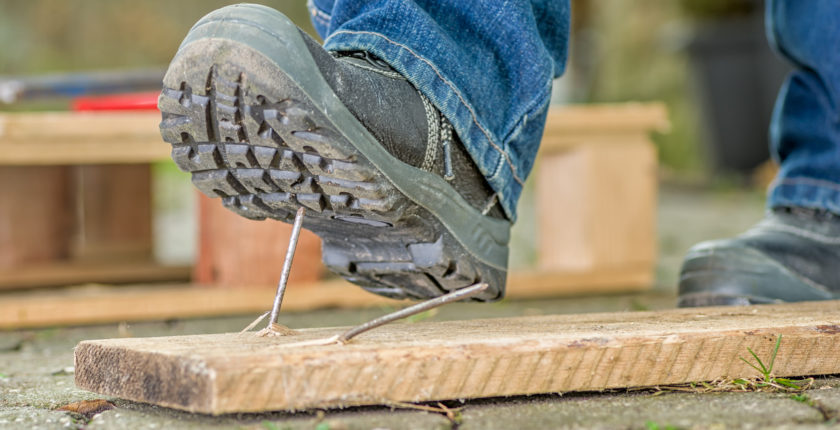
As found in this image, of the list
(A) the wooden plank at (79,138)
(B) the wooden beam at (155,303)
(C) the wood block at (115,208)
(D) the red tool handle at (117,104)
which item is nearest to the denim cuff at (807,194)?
(B) the wooden beam at (155,303)

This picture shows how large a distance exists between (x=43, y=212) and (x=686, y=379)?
6.08ft

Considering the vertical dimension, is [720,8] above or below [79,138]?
above

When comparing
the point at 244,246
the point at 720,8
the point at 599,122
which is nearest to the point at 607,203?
the point at 599,122

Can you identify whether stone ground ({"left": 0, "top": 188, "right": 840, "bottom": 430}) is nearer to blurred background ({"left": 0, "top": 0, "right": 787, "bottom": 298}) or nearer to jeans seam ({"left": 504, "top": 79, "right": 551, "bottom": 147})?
jeans seam ({"left": 504, "top": 79, "right": 551, "bottom": 147})

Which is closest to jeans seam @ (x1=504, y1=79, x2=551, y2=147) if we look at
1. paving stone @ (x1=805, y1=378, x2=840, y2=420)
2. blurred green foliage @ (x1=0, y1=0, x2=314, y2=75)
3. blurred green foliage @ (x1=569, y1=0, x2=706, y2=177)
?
paving stone @ (x1=805, y1=378, x2=840, y2=420)

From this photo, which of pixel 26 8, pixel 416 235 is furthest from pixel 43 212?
pixel 26 8

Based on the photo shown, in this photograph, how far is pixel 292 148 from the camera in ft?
3.32

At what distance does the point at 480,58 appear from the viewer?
4.08ft

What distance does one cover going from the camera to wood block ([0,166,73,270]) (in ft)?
7.54

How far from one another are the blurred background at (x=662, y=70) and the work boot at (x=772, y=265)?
A: 1.44 meters

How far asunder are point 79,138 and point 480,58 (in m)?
0.95

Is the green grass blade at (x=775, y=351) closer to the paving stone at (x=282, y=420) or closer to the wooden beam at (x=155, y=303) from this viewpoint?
the paving stone at (x=282, y=420)

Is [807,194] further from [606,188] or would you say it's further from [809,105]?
[606,188]

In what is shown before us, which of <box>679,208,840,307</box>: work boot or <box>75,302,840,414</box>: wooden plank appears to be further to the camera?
<box>679,208,840,307</box>: work boot
